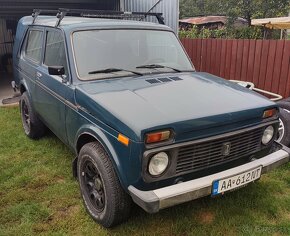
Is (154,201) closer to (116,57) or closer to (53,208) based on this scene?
(53,208)

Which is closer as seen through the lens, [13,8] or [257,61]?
[257,61]

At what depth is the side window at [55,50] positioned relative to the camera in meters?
3.80

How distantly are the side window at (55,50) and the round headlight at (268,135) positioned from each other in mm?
2286

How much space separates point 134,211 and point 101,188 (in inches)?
19.3

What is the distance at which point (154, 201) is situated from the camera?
2434 millimetres

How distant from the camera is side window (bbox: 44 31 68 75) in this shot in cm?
380

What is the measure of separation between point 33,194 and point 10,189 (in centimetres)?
35

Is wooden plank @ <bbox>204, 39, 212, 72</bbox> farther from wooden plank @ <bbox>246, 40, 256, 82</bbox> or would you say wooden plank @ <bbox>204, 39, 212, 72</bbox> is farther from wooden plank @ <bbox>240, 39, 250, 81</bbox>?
wooden plank @ <bbox>246, 40, 256, 82</bbox>

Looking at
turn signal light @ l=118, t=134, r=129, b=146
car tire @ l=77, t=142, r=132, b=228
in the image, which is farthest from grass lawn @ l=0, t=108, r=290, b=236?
turn signal light @ l=118, t=134, r=129, b=146

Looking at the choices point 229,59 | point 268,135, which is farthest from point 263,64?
point 268,135

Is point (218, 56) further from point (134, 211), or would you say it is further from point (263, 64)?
point (134, 211)

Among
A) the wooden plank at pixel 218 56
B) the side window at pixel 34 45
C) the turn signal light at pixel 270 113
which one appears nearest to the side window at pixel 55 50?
the side window at pixel 34 45

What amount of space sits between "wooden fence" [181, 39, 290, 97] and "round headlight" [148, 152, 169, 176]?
14.5ft

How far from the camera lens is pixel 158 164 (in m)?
2.59
